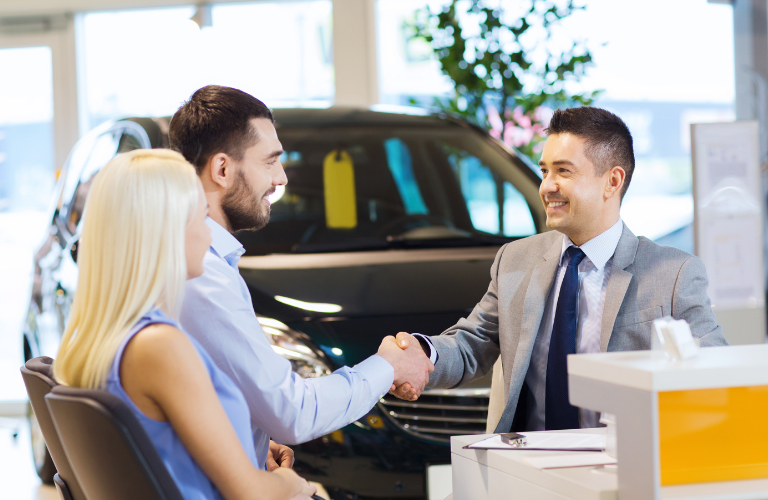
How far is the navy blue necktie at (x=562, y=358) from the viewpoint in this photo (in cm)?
186

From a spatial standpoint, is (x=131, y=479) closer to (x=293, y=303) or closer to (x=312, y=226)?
(x=293, y=303)

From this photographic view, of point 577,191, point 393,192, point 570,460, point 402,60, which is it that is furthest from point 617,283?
point 402,60

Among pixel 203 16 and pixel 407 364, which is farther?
pixel 203 16

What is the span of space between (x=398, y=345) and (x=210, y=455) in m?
0.88

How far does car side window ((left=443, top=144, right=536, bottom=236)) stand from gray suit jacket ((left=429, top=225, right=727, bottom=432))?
1.07 metres

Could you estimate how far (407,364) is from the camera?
1.94 m

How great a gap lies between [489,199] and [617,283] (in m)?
1.51

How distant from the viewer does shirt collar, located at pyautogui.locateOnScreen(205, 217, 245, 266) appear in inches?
63.1

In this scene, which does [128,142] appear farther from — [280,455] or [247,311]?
[247,311]

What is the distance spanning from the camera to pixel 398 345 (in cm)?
201

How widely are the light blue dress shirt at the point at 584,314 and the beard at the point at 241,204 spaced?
747mm

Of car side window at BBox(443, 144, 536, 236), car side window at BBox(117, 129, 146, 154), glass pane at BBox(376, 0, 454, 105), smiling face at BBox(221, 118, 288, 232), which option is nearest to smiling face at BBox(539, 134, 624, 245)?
smiling face at BBox(221, 118, 288, 232)

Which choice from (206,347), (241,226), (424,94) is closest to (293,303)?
(241,226)

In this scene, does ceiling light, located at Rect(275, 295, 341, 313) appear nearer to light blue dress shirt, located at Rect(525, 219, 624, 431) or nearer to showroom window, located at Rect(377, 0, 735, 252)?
light blue dress shirt, located at Rect(525, 219, 624, 431)
